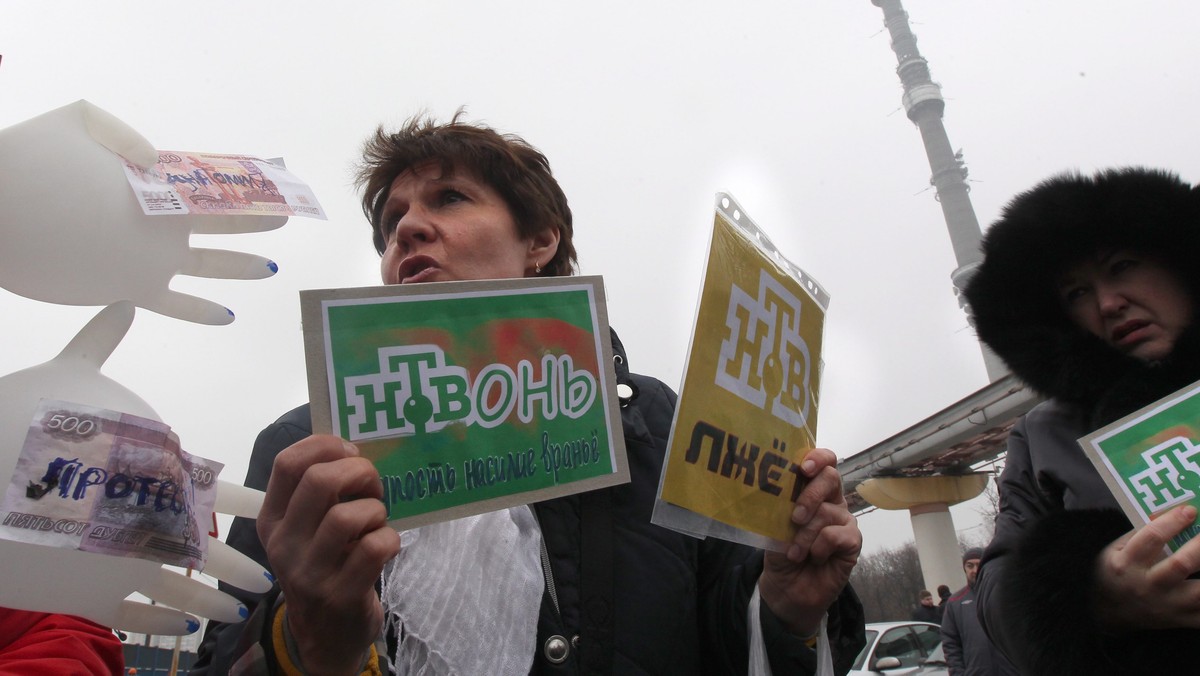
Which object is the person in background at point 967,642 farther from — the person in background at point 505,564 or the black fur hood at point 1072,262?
the person in background at point 505,564

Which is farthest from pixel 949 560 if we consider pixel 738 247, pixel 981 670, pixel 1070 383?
pixel 738 247

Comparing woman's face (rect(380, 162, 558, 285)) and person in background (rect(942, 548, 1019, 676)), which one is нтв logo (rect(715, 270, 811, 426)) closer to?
woman's face (rect(380, 162, 558, 285))

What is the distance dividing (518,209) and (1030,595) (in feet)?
4.80

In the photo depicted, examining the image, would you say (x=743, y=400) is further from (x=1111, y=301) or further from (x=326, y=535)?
(x=1111, y=301)

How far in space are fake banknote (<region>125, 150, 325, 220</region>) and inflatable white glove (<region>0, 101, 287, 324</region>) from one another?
0.11 feet

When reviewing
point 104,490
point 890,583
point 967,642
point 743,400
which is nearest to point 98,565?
point 104,490

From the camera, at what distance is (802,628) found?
51.7 inches

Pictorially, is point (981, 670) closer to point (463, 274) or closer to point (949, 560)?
point (463, 274)

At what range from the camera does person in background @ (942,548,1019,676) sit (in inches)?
168

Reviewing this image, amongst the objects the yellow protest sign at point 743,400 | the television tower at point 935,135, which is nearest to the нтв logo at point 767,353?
the yellow protest sign at point 743,400

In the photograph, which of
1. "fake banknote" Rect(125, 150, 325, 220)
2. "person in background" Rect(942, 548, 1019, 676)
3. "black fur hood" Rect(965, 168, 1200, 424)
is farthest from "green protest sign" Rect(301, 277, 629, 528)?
"person in background" Rect(942, 548, 1019, 676)

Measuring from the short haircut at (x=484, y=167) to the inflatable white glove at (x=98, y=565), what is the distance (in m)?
0.81

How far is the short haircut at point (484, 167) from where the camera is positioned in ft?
5.72

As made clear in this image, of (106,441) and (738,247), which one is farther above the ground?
(738,247)
